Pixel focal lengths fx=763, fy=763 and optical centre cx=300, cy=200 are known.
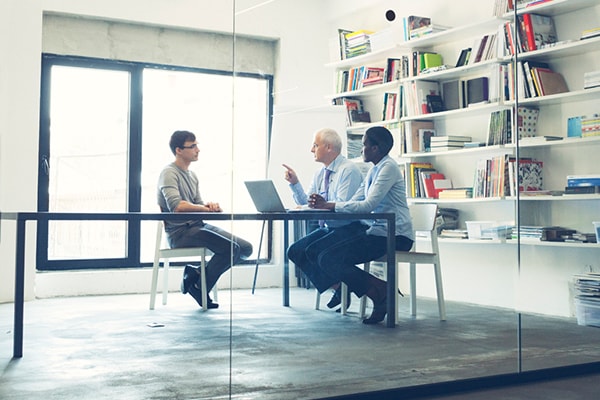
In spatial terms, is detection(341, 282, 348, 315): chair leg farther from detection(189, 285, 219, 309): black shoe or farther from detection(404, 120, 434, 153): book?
detection(404, 120, 434, 153): book

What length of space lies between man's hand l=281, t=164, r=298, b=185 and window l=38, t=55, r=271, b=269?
0.31 feet

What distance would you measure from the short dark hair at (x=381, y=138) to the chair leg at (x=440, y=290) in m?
0.54

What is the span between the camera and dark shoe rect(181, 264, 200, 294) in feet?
8.86

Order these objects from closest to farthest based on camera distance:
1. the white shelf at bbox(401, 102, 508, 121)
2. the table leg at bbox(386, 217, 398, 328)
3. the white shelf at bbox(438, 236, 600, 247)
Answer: the table leg at bbox(386, 217, 398, 328), the white shelf at bbox(401, 102, 508, 121), the white shelf at bbox(438, 236, 600, 247)

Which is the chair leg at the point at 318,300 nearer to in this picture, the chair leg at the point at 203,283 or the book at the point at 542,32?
the chair leg at the point at 203,283

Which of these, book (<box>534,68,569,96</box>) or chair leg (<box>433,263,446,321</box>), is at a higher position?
book (<box>534,68,569,96</box>)

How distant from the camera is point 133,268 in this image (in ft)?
9.29

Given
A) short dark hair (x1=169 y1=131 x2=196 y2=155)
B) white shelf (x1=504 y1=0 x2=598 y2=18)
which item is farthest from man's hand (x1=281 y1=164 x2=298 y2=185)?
white shelf (x1=504 y1=0 x2=598 y2=18)

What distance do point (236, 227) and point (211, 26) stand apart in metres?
0.98

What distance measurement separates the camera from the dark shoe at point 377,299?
9.65 feet

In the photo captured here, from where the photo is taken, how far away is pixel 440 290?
10.5 feet

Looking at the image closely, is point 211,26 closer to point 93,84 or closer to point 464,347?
point 93,84

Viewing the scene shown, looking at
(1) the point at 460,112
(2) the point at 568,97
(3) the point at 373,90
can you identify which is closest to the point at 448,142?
(1) the point at 460,112

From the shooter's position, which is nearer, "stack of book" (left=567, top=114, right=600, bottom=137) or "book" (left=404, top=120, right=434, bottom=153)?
"book" (left=404, top=120, right=434, bottom=153)
